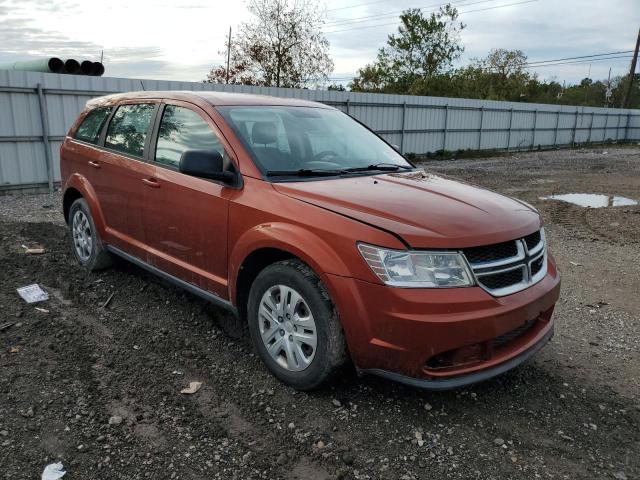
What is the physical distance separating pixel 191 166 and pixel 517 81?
5351 cm

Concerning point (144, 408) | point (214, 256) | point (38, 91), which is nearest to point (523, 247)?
point (214, 256)

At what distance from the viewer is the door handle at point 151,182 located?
13.4 ft

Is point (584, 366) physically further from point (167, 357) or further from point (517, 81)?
point (517, 81)

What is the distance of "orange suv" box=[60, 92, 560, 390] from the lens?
108 inches

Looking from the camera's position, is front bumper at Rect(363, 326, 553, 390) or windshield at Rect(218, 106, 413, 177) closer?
front bumper at Rect(363, 326, 553, 390)

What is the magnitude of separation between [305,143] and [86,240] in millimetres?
2762

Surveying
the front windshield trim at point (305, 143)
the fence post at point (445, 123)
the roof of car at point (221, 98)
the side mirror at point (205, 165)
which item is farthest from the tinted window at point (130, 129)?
the fence post at point (445, 123)

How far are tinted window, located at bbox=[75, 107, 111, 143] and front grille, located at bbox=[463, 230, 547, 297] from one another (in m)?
3.87

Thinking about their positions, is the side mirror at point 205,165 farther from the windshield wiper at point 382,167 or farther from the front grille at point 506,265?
the front grille at point 506,265

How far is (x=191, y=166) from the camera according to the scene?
11.0ft

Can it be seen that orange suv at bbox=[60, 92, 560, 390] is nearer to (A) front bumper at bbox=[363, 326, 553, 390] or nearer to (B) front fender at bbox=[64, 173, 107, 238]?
(A) front bumper at bbox=[363, 326, 553, 390]

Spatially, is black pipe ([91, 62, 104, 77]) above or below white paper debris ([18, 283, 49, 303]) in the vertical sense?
above

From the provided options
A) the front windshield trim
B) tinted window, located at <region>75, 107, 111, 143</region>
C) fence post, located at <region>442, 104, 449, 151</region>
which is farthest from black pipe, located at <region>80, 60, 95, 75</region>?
fence post, located at <region>442, 104, 449, 151</region>

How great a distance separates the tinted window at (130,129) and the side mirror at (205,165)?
1.21 meters
